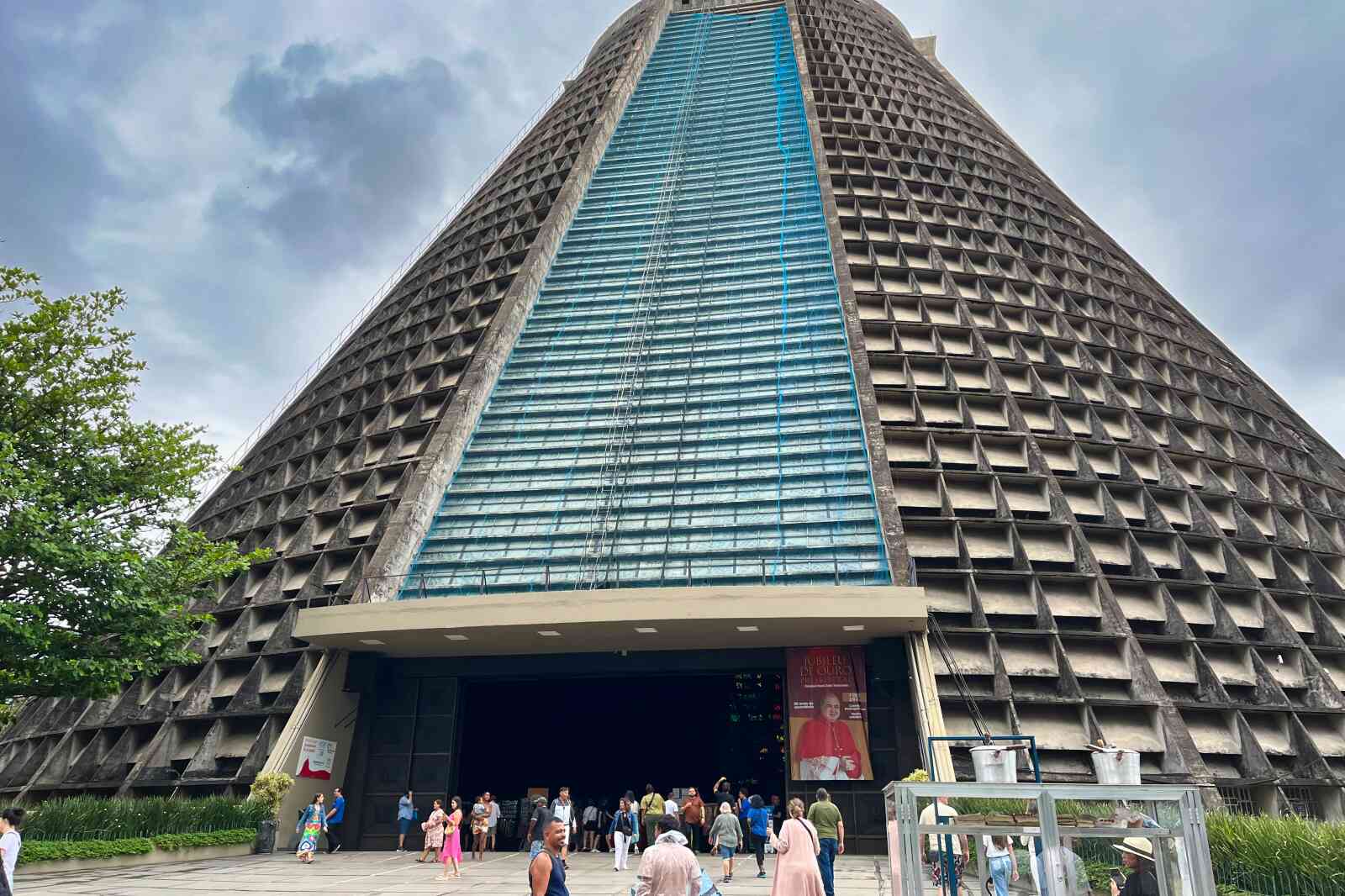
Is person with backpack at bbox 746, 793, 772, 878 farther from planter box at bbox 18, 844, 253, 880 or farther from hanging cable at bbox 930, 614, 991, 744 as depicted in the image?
planter box at bbox 18, 844, 253, 880

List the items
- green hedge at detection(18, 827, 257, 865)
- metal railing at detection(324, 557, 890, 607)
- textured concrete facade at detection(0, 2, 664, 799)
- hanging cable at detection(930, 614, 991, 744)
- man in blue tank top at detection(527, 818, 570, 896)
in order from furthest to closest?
1. textured concrete facade at detection(0, 2, 664, 799)
2. metal railing at detection(324, 557, 890, 607)
3. hanging cable at detection(930, 614, 991, 744)
4. green hedge at detection(18, 827, 257, 865)
5. man in blue tank top at detection(527, 818, 570, 896)

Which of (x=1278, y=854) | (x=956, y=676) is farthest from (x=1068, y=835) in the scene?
(x=956, y=676)

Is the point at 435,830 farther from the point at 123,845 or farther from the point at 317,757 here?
the point at 123,845

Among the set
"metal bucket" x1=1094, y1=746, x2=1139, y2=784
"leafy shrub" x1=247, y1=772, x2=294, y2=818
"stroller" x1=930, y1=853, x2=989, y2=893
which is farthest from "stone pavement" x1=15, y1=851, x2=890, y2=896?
"metal bucket" x1=1094, y1=746, x2=1139, y2=784

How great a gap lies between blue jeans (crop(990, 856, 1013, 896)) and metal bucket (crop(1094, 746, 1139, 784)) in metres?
1.53

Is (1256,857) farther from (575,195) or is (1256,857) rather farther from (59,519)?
(575,195)

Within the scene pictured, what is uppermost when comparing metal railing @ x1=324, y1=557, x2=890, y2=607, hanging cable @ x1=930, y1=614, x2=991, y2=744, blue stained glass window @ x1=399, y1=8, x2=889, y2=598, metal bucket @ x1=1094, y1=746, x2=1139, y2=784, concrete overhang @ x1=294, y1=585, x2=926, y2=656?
blue stained glass window @ x1=399, y1=8, x2=889, y2=598

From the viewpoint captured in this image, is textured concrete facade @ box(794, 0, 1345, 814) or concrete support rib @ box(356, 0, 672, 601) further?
concrete support rib @ box(356, 0, 672, 601)

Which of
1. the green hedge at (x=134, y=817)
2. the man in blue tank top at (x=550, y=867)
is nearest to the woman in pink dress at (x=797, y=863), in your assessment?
the man in blue tank top at (x=550, y=867)

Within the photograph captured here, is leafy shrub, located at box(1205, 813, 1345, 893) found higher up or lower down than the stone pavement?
higher up

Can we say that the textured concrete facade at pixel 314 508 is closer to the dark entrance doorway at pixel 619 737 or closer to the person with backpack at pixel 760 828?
the dark entrance doorway at pixel 619 737

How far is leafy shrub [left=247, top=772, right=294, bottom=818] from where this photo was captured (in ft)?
69.6

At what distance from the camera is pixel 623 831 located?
19.6m

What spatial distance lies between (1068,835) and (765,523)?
1771cm
